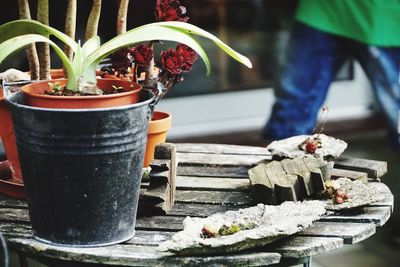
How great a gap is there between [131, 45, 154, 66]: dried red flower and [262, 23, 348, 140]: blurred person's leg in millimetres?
1913

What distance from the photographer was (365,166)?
91.2 inches

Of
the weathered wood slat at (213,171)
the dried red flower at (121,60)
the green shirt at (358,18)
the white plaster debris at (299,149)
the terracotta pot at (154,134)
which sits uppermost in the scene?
the dried red flower at (121,60)

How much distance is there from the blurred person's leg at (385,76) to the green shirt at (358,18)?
0.17ft

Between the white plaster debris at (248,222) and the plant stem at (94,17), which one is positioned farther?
the plant stem at (94,17)

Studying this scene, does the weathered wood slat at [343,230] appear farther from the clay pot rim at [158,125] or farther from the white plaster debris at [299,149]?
the clay pot rim at [158,125]

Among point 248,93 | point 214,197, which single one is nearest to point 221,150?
point 214,197

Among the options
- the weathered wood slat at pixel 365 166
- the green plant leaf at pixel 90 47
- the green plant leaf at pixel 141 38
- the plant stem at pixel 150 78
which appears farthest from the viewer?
the weathered wood slat at pixel 365 166

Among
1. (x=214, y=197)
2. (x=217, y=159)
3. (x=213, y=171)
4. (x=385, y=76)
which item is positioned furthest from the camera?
(x=385, y=76)

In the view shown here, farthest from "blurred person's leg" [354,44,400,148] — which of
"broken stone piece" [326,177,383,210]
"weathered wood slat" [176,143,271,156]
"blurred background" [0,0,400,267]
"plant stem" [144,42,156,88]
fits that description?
"plant stem" [144,42,156,88]

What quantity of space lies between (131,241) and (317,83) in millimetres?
2228

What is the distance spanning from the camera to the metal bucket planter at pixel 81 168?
172cm

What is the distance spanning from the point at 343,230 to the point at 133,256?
49cm

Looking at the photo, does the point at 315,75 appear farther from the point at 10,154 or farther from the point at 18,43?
the point at 18,43

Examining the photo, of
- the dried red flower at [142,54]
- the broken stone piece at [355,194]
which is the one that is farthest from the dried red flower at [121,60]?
the broken stone piece at [355,194]
